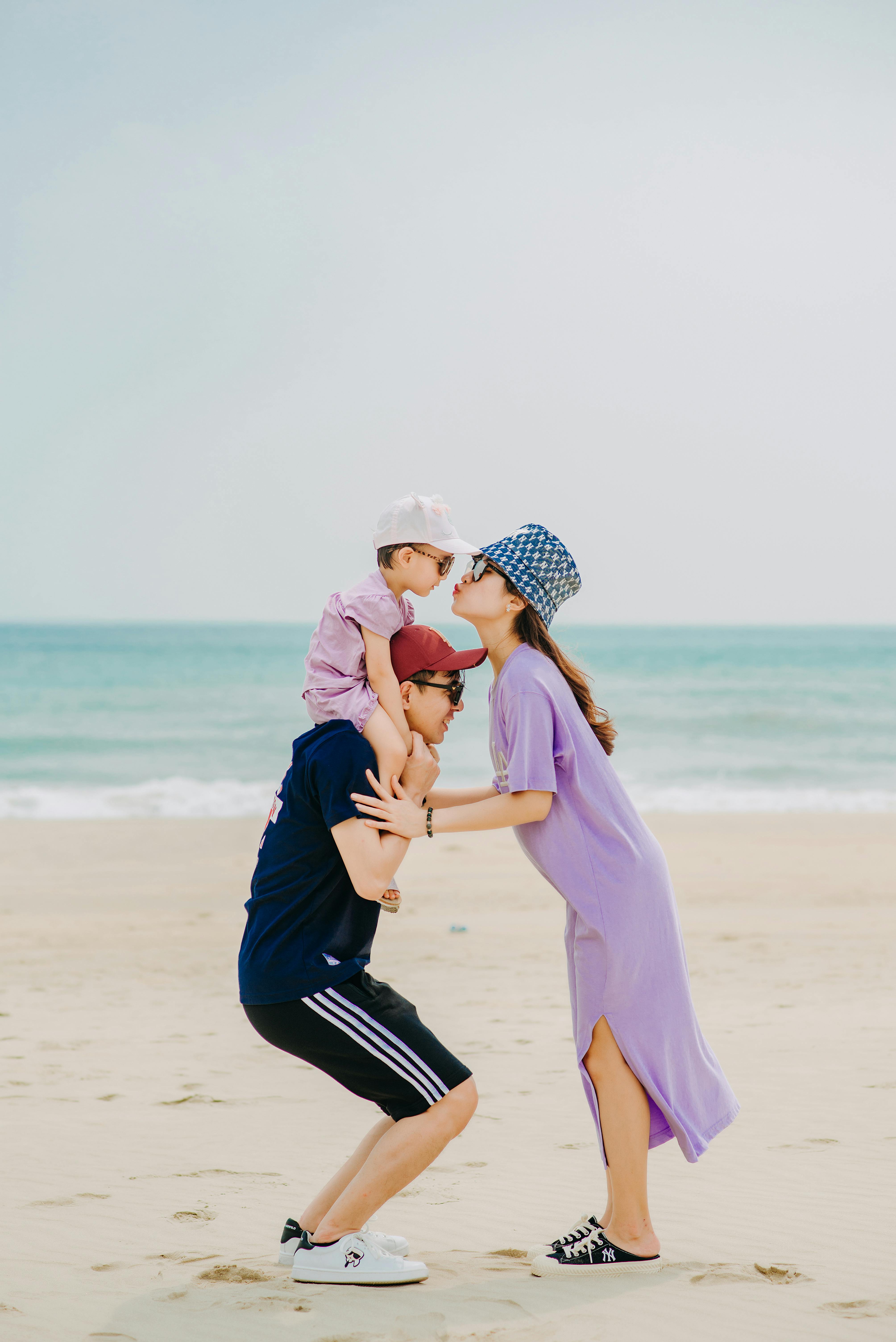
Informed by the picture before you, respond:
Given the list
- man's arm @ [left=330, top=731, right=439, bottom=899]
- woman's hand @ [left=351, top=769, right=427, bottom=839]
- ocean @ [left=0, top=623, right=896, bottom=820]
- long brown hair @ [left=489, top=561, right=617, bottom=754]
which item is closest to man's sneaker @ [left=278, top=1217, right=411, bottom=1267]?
man's arm @ [left=330, top=731, right=439, bottom=899]

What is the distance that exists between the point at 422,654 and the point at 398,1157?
1.44 metres

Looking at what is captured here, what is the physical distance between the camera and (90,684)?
42281 millimetres

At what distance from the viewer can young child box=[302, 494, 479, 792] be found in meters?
3.21

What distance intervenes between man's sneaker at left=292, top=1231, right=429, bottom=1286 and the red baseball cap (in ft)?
5.48

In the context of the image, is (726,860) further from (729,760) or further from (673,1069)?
(729,760)

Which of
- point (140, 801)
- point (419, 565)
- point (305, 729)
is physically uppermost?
point (419, 565)

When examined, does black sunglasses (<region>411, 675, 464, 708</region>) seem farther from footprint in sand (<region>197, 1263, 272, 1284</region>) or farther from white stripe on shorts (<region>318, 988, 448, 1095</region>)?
footprint in sand (<region>197, 1263, 272, 1284</region>)

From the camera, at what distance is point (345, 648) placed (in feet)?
10.9

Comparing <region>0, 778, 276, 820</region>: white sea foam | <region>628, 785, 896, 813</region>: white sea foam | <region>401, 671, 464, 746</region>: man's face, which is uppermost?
<region>401, 671, 464, 746</region>: man's face

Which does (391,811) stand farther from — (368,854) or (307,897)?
(307,897)

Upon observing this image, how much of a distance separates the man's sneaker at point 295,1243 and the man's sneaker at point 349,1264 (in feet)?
0.30

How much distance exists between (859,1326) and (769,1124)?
217 cm

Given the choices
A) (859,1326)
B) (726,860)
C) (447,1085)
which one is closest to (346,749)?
(447,1085)

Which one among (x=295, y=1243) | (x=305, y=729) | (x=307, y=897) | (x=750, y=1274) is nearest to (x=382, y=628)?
(x=307, y=897)
